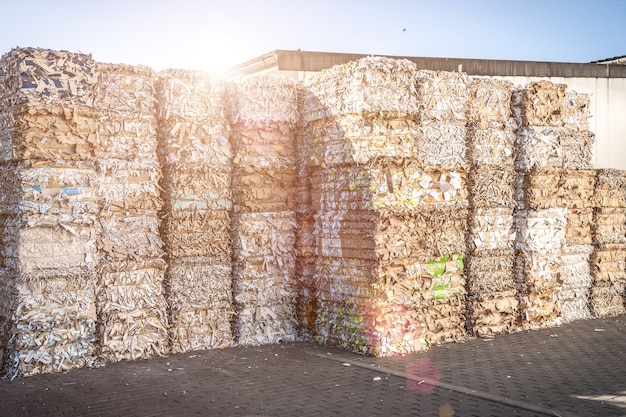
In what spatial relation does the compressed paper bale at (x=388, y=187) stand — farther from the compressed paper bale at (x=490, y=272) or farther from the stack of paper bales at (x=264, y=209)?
the compressed paper bale at (x=490, y=272)

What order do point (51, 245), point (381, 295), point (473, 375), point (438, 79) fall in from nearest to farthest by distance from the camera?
1. point (473, 375)
2. point (51, 245)
3. point (381, 295)
4. point (438, 79)

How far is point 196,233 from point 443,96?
4299 millimetres

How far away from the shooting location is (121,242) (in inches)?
345

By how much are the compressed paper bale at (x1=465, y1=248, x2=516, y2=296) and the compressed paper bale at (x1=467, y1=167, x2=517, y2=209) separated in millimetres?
790

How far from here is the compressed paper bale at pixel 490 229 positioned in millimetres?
9945

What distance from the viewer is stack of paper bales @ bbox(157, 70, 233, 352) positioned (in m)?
9.11

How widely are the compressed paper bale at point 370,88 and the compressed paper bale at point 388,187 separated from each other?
33.5 inches

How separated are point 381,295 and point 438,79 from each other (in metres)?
3.45

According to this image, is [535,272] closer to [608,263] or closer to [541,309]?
[541,309]

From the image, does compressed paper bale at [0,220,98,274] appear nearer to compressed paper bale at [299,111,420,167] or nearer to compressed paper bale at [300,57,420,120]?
compressed paper bale at [299,111,420,167]

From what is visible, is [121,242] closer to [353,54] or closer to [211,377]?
[211,377]

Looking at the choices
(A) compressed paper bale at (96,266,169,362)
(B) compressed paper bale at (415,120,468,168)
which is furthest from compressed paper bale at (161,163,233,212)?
(B) compressed paper bale at (415,120,468,168)

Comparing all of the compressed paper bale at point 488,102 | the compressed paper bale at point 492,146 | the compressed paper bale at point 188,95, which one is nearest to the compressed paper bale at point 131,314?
the compressed paper bale at point 188,95

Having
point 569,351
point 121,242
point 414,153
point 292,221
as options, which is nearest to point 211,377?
point 121,242
